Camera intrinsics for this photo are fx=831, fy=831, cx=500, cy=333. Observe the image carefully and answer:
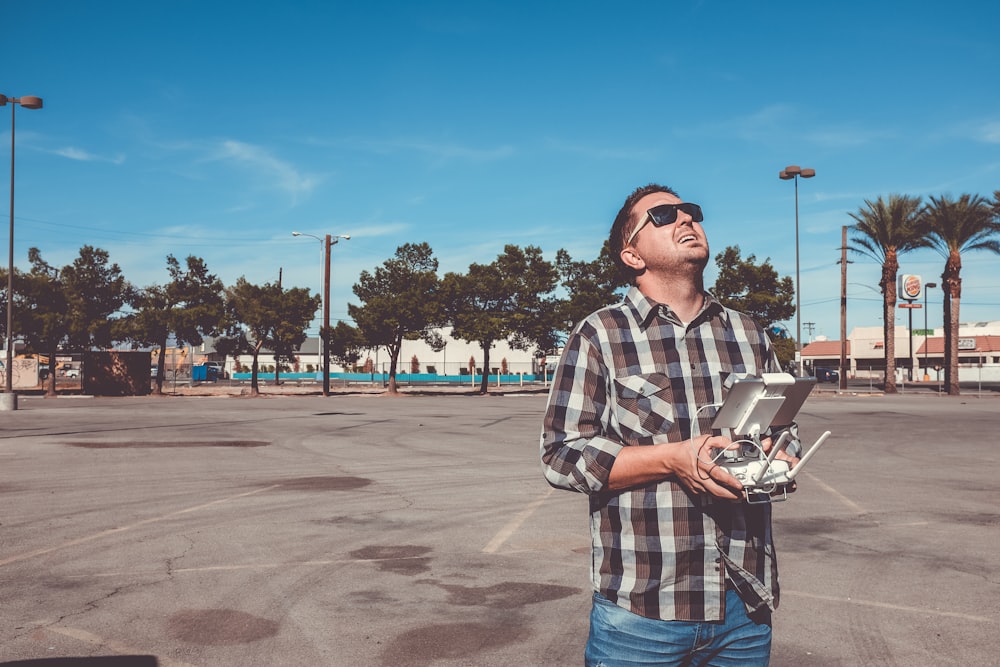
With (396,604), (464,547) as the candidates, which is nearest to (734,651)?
(396,604)

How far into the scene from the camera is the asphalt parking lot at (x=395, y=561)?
4.62 meters

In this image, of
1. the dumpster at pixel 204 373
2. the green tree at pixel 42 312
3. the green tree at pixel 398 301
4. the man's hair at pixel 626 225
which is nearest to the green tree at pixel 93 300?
the green tree at pixel 42 312

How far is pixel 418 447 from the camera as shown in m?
15.5

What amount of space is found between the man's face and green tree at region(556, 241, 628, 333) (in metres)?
49.8

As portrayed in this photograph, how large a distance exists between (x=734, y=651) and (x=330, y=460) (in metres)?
11.9

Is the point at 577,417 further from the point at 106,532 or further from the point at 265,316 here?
the point at 265,316

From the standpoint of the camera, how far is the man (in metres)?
2.03

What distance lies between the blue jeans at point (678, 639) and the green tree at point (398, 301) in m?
44.4

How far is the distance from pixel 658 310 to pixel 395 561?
16.1ft

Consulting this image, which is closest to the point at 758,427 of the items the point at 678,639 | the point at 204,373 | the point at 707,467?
the point at 707,467

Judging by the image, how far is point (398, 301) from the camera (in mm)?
46969

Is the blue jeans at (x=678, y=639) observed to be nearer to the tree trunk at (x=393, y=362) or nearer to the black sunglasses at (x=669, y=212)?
the black sunglasses at (x=669, y=212)

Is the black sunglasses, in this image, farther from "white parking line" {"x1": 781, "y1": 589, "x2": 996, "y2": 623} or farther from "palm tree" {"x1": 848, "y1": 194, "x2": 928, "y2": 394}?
"palm tree" {"x1": 848, "y1": 194, "x2": 928, "y2": 394}

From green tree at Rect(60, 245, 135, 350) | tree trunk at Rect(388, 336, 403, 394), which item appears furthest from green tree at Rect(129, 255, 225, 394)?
tree trunk at Rect(388, 336, 403, 394)
